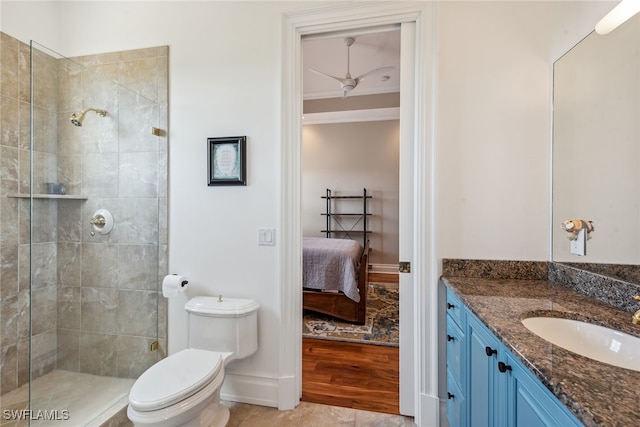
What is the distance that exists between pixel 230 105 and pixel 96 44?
1.19m

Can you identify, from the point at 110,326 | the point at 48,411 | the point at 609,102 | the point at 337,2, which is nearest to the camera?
the point at 609,102

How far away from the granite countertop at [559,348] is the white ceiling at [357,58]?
2.44 m

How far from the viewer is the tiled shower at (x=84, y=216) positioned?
1.80 metres

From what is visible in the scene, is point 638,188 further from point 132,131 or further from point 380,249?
point 380,249

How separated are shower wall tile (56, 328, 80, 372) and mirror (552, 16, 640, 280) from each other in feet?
9.91

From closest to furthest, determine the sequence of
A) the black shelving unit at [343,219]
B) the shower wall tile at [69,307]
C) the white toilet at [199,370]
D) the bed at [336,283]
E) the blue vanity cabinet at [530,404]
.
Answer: the blue vanity cabinet at [530,404] → the white toilet at [199,370] → the shower wall tile at [69,307] → the bed at [336,283] → the black shelving unit at [343,219]

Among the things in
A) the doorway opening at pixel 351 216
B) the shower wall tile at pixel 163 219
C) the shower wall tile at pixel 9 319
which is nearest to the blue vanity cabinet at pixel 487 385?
the doorway opening at pixel 351 216

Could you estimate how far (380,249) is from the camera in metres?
5.45

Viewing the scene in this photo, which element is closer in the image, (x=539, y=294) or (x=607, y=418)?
(x=607, y=418)

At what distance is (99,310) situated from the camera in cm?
196

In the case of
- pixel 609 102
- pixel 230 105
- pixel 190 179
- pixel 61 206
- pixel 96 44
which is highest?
pixel 96 44

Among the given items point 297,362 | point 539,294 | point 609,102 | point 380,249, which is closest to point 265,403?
point 297,362

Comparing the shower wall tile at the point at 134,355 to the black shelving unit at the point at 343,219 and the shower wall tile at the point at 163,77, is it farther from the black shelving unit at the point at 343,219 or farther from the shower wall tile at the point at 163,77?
the black shelving unit at the point at 343,219

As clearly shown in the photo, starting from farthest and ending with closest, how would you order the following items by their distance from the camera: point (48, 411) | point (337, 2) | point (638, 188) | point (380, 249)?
point (380, 249) → point (337, 2) → point (48, 411) → point (638, 188)
